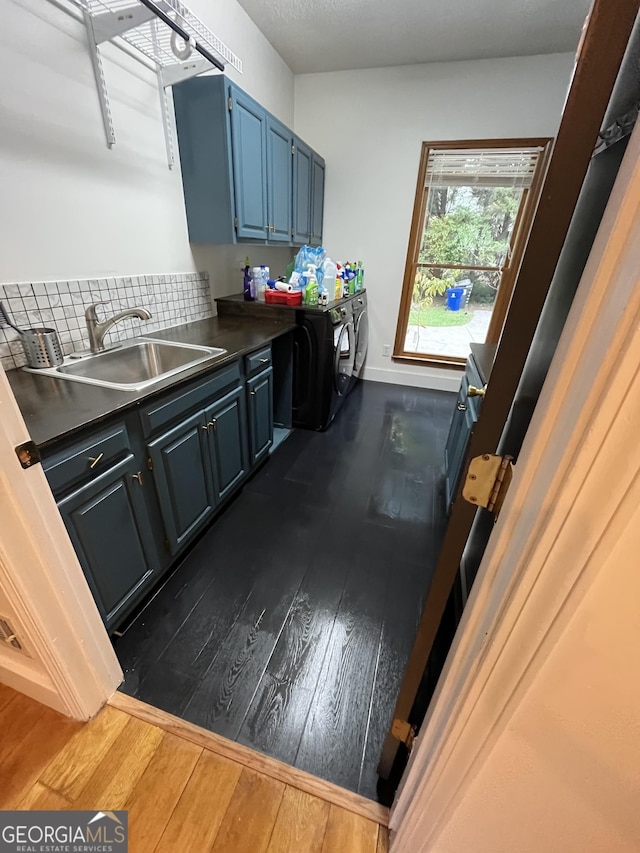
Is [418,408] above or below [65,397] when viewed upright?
below

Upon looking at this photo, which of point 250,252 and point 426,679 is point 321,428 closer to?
point 250,252

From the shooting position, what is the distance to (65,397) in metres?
1.19

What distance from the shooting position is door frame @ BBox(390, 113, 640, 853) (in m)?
0.33

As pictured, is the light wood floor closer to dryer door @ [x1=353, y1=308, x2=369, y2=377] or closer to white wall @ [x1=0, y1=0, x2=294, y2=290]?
white wall @ [x1=0, y1=0, x2=294, y2=290]

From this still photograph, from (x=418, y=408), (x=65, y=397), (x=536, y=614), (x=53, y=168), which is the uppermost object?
(x=53, y=168)

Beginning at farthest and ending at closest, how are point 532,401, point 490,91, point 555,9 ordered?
point 490,91, point 555,9, point 532,401

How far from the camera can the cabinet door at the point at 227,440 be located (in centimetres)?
171

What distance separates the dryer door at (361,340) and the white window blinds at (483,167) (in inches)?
51.8

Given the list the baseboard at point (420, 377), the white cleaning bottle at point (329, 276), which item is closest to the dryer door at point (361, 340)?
the baseboard at point (420, 377)

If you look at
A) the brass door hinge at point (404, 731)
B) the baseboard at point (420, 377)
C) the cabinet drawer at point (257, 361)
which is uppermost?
the cabinet drawer at point (257, 361)

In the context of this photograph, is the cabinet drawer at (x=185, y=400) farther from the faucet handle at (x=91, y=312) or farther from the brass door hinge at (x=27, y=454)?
the faucet handle at (x=91, y=312)

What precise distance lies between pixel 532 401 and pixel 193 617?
143 cm

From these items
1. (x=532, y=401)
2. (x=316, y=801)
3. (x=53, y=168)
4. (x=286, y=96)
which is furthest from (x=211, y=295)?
(x=316, y=801)

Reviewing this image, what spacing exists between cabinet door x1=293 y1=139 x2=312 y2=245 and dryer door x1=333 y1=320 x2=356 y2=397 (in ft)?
2.96
